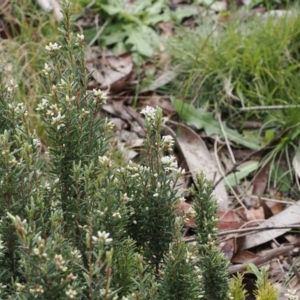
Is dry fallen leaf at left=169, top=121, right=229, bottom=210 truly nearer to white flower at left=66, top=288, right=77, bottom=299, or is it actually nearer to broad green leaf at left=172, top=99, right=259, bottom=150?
broad green leaf at left=172, top=99, right=259, bottom=150

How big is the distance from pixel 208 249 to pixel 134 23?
312 centimetres

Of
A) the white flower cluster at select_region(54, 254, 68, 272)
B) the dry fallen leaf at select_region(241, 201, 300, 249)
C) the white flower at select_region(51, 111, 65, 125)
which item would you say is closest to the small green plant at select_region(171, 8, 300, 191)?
the dry fallen leaf at select_region(241, 201, 300, 249)

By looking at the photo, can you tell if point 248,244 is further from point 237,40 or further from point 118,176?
point 237,40

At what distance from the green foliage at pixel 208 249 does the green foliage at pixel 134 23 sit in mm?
2691

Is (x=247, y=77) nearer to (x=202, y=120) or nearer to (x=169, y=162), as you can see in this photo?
(x=202, y=120)

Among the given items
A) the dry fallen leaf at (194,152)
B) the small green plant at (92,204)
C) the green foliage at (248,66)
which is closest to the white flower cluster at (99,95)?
the small green plant at (92,204)

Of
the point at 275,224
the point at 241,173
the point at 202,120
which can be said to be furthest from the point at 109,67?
the point at 275,224

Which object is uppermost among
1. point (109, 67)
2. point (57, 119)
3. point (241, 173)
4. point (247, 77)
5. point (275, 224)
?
point (57, 119)

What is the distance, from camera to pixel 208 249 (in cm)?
222

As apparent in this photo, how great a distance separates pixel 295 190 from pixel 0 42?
2.01 m

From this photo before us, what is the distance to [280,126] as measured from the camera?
163 inches

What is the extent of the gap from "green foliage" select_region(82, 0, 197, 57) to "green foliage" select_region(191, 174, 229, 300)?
2.69 meters

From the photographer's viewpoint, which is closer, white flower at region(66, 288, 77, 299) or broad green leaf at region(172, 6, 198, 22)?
white flower at region(66, 288, 77, 299)

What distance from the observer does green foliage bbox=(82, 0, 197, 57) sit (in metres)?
4.93
